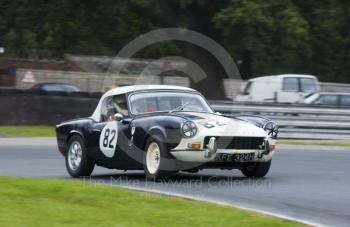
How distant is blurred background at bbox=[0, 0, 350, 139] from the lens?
23188mm

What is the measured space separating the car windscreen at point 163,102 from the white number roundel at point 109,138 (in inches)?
15.4

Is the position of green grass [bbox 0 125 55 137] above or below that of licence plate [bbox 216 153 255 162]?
below

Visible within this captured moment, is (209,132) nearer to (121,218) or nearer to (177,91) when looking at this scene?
(177,91)

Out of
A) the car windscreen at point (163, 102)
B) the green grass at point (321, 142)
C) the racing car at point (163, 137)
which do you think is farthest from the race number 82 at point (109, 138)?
the green grass at point (321, 142)

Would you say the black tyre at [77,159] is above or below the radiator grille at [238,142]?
below

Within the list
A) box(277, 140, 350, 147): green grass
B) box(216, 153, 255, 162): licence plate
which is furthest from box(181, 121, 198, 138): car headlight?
box(277, 140, 350, 147): green grass

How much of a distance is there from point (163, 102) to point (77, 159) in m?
1.77

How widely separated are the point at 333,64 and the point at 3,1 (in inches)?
864

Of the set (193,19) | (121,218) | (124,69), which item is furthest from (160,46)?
(121,218)

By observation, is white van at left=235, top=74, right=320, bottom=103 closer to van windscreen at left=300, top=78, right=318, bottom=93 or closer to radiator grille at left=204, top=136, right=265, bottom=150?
van windscreen at left=300, top=78, right=318, bottom=93

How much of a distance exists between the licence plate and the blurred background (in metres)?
11.1

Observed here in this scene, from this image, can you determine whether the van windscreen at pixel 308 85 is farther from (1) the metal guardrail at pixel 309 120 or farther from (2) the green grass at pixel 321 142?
(2) the green grass at pixel 321 142

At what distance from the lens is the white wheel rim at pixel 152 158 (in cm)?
1105

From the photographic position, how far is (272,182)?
11297 mm
